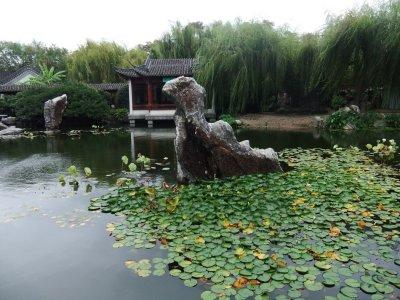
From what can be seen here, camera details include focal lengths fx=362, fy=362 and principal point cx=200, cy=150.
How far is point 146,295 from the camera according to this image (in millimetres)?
3072

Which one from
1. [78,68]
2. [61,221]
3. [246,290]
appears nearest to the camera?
[246,290]

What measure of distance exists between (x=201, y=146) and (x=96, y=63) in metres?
26.8

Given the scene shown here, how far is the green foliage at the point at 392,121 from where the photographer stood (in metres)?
14.7

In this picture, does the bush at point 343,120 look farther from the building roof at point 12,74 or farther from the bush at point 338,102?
the building roof at point 12,74

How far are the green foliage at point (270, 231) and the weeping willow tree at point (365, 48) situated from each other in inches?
406

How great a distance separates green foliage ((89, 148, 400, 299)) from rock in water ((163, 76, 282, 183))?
366 millimetres

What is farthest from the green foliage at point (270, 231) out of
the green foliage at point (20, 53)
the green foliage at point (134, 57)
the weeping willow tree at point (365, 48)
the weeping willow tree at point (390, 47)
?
the green foliage at point (20, 53)

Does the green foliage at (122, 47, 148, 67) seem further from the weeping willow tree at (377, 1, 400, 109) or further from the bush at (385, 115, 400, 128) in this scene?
the bush at (385, 115, 400, 128)

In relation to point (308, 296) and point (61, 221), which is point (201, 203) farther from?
point (308, 296)

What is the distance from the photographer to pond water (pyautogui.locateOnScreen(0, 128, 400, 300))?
317 cm

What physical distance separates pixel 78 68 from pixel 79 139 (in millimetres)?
19497

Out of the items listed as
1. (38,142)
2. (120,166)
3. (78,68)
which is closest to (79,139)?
(38,142)

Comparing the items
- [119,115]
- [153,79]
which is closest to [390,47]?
[153,79]

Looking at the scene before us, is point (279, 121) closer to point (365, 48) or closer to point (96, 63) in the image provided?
point (365, 48)
